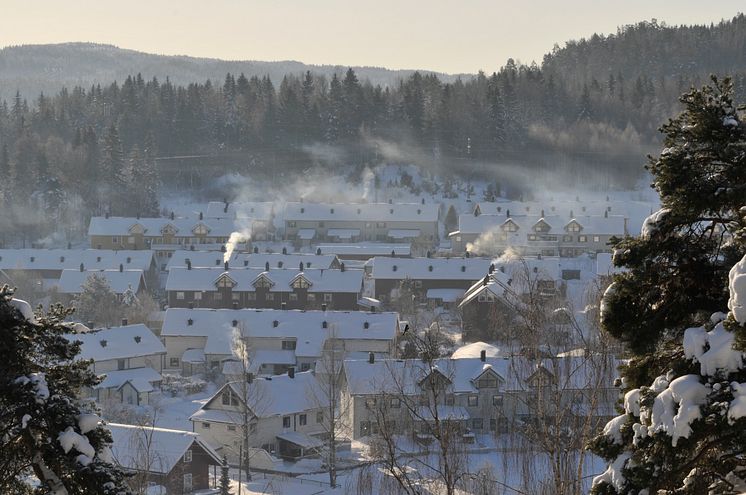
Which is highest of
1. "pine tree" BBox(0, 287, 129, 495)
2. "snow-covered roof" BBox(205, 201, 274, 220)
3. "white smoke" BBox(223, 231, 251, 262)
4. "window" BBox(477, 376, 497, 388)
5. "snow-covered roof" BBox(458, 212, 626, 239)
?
"pine tree" BBox(0, 287, 129, 495)

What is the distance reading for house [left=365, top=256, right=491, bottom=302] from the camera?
50031mm

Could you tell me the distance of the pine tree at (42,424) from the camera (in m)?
6.76

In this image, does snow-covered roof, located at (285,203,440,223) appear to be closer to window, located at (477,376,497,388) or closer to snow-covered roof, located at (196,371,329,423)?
window, located at (477,376,497,388)

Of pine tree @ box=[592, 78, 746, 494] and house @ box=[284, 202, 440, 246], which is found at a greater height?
pine tree @ box=[592, 78, 746, 494]

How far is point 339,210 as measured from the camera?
67.7 metres

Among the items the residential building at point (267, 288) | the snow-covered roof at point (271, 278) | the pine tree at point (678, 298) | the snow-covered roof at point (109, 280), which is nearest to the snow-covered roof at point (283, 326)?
the residential building at point (267, 288)

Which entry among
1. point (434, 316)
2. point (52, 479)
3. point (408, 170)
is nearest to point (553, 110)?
point (408, 170)

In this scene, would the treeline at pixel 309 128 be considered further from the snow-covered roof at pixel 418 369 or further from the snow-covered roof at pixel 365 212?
the snow-covered roof at pixel 418 369

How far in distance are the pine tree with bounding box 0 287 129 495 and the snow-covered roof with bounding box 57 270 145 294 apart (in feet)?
142

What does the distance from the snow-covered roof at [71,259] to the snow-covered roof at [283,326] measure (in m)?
14.7

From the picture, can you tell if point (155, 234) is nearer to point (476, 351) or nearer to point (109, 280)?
point (109, 280)

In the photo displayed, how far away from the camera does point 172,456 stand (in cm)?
2461

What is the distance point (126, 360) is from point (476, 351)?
12404mm

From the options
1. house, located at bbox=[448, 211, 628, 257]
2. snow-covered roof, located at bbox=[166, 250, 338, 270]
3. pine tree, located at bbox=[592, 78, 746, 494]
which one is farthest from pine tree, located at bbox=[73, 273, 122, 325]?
pine tree, located at bbox=[592, 78, 746, 494]
